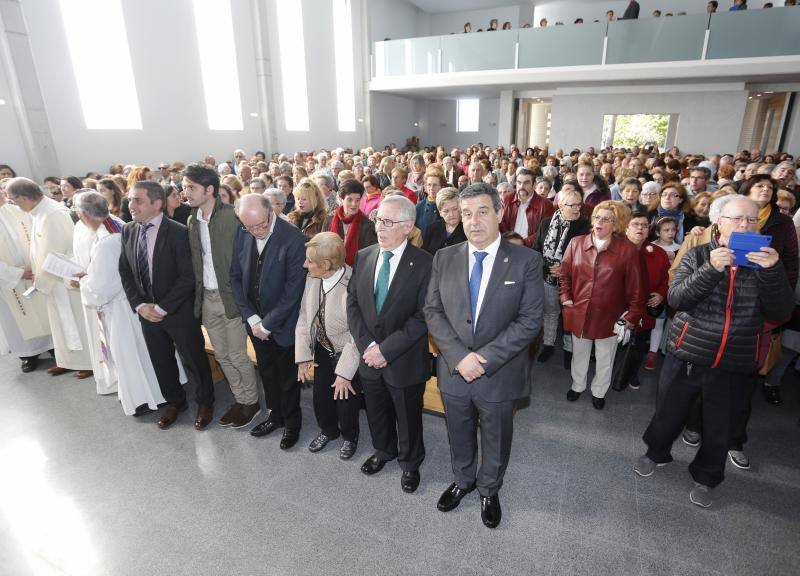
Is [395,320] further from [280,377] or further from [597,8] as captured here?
[597,8]

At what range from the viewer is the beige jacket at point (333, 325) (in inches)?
112

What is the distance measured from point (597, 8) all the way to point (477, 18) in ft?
18.7

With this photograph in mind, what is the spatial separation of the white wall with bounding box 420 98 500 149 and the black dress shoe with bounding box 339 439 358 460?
2283cm

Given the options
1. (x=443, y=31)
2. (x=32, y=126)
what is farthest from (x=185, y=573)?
(x=443, y=31)

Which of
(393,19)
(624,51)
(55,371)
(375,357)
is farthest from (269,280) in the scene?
(393,19)

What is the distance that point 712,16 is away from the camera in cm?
1093

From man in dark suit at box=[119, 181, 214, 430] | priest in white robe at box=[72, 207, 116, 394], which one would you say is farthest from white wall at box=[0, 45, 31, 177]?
man in dark suit at box=[119, 181, 214, 430]

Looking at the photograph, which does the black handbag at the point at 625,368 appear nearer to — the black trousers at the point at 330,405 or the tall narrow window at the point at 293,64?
the black trousers at the point at 330,405

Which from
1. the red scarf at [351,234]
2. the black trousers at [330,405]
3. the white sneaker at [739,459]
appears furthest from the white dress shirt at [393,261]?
the white sneaker at [739,459]

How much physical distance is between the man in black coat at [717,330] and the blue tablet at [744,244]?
23 millimetres

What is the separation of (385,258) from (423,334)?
0.53m

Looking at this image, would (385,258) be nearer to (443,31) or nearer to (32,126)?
(32,126)

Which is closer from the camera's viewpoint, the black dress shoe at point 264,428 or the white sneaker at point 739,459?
the white sneaker at point 739,459

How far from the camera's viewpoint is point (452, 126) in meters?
24.1
